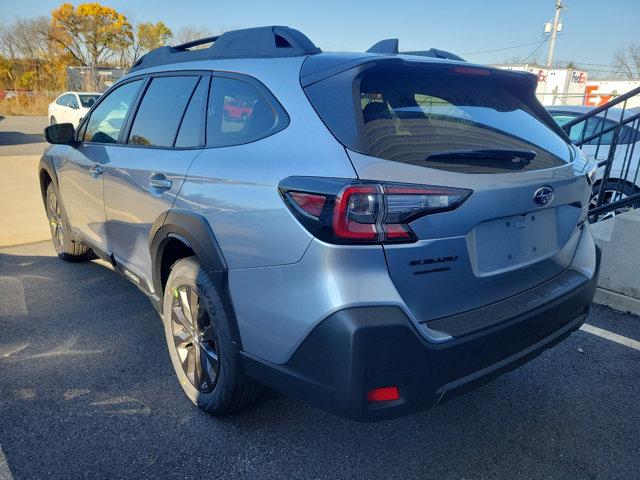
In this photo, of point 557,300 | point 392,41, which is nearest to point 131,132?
point 392,41

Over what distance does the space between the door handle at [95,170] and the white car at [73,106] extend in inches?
539

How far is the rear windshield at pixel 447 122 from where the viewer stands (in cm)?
182

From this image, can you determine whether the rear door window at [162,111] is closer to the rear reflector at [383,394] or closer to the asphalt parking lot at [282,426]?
the asphalt parking lot at [282,426]

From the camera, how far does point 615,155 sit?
598cm

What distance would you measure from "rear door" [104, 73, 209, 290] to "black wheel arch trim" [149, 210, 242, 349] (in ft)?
0.32

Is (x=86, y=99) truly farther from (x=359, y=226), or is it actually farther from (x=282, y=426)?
(x=359, y=226)

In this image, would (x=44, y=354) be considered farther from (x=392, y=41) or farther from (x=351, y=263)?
(x=392, y=41)

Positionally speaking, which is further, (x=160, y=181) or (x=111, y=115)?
(x=111, y=115)

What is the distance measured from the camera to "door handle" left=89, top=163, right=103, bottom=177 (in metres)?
3.37

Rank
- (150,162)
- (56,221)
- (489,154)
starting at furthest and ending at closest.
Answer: (56,221) → (150,162) → (489,154)

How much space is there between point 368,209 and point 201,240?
89cm

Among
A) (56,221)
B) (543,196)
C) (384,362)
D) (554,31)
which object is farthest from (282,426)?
(554,31)

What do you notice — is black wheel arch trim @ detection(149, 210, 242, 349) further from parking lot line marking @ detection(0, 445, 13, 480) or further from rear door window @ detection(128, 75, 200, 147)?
parking lot line marking @ detection(0, 445, 13, 480)

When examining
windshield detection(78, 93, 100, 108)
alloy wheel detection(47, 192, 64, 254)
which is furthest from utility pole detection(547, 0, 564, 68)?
alloy wheel detection(47, 192, 64, 254)
